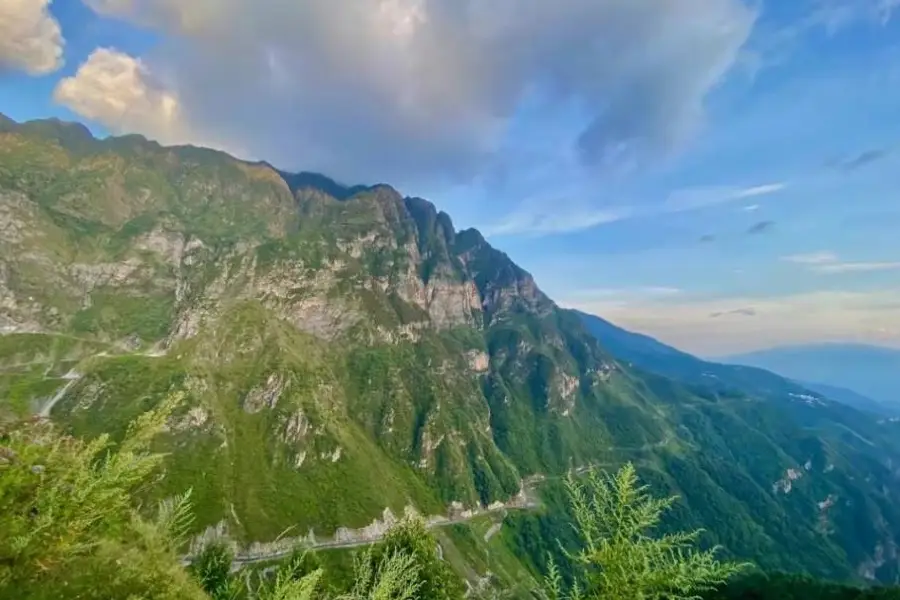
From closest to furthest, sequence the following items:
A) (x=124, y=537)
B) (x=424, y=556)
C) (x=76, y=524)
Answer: (x=76, y=524) < (x=124, y=537) < (x=424, y=556)

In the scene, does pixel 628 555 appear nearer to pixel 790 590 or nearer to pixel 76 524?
pixel 76 524

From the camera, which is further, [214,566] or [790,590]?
[790,590]

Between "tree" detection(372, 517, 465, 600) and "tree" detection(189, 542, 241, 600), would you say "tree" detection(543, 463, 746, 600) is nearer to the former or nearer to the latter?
"tree" detection(372, 517, 465, 600)

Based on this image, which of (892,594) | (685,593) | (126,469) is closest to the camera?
(126,469)

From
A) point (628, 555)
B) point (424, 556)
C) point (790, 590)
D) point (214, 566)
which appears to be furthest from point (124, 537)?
point (790, 590)

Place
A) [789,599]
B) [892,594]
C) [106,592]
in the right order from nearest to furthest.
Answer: [106,592]
[892,594]
[789,599]

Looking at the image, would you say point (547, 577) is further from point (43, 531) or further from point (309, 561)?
point (309, 561)

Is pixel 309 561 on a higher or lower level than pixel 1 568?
lower

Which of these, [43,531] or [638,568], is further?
[638,568]

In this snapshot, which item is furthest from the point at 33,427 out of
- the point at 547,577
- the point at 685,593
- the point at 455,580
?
the point at 455,580
